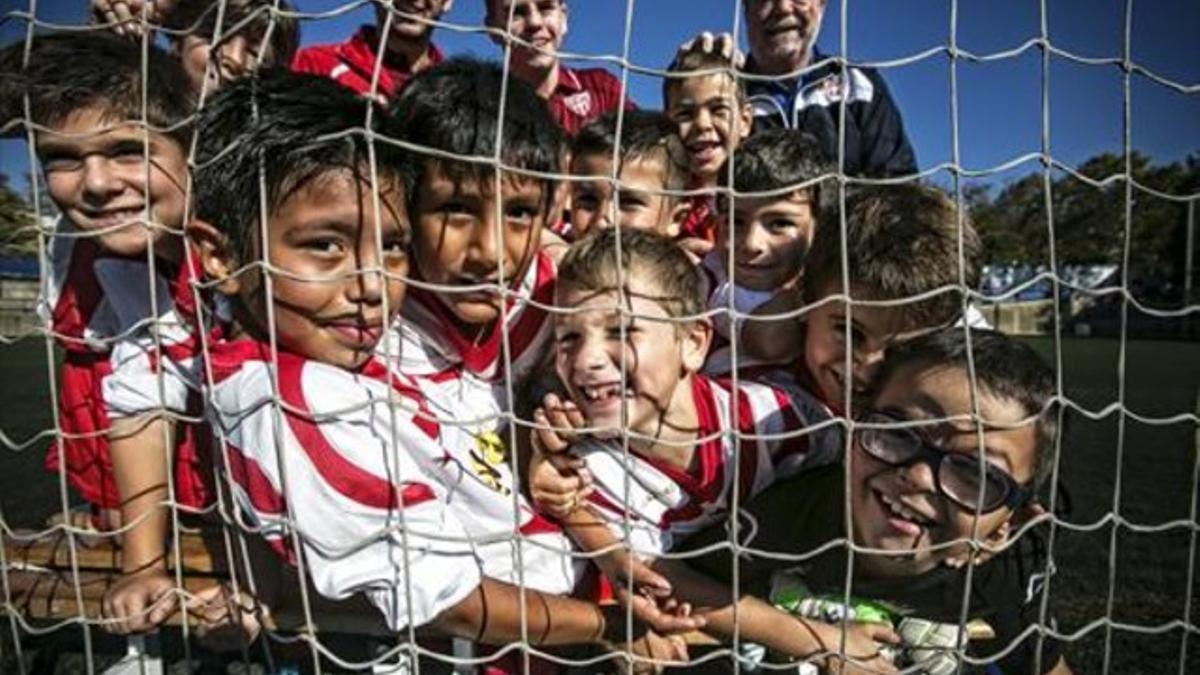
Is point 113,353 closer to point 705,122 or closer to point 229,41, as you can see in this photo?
point 229,41

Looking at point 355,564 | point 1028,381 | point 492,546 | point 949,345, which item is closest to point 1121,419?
point 1028,381

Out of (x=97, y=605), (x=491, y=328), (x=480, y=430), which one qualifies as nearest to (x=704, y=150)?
(x=491, y=328)

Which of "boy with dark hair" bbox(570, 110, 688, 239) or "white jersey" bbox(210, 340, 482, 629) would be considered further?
"boy with dark hair" bbox(570, 110, 688, 239)

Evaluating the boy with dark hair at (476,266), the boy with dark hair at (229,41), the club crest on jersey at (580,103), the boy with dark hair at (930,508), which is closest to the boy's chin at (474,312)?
the boy with dark hair at (476,266)

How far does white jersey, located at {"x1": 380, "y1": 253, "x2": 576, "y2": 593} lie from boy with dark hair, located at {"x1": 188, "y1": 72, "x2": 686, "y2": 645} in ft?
0.24

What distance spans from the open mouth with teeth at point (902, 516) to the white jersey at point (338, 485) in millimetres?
572

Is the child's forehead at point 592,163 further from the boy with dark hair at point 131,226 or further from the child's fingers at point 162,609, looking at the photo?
the child's fingers at point 162,609

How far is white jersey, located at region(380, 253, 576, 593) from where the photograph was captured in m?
1.31

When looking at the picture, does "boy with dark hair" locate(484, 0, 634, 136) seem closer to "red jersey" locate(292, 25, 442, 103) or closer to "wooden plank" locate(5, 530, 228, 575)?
"red jersey" locate(292, 25, 442, 103)

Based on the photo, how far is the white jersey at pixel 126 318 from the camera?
4.33ft

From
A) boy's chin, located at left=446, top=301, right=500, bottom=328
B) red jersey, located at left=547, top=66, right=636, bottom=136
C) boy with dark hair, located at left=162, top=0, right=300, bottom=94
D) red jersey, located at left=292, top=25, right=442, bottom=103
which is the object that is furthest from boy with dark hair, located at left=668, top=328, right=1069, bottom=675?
red jersey, located at left=292, top=25, right=442, bottom=103

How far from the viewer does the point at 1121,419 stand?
1.28m

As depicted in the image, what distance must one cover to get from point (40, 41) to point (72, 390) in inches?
21.8

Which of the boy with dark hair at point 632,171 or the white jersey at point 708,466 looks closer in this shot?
the white jersey at point 708,466
